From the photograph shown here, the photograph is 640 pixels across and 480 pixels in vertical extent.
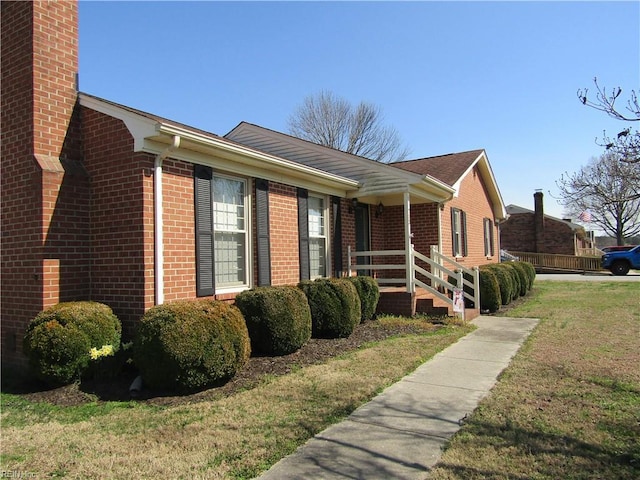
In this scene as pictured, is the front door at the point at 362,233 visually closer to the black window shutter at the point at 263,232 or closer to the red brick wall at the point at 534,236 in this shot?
the black window shutter at the point at 263,232

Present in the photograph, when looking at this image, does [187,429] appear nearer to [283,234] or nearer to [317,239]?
[283,234]

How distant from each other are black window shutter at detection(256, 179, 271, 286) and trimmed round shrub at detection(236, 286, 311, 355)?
90 cm

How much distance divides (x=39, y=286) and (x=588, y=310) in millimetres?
12298

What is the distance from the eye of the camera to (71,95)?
693 centimetres

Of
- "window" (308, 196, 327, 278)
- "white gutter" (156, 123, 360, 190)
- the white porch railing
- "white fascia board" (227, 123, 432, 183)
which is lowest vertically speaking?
the white porch railing

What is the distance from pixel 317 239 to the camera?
10.5 meters

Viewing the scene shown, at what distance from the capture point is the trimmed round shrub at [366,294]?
973 centimetres

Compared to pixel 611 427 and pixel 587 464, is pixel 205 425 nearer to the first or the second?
pixel 587 464

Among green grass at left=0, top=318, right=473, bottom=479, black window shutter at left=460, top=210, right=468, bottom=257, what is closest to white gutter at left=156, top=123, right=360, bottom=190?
green grass at left=0, top=318, right=473, bottom=479

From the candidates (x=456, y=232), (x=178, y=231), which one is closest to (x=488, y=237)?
(x=456, y=232)

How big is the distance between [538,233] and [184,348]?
37.8m

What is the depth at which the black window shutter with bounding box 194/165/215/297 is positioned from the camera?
6.99 m

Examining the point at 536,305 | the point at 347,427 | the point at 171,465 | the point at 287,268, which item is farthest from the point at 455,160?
the point at 171,465

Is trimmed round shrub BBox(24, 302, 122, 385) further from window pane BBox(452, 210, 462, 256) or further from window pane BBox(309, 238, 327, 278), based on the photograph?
window pane BBox(452, 210, 462, 256)
